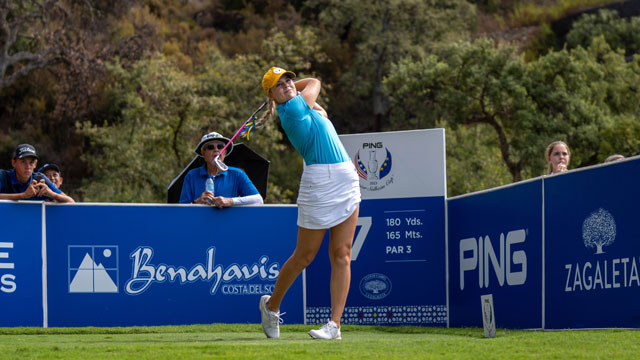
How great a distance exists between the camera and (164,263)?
8953 mm

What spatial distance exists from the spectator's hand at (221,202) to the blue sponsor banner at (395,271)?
115 centimetres

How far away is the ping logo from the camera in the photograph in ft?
26.6

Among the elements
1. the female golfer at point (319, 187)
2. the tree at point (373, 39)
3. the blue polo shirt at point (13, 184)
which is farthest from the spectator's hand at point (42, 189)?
the tree at point (373, 39)

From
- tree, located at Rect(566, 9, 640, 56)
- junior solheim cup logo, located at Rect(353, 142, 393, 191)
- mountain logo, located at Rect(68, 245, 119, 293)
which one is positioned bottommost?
mountain logo, located at Rect(68, 245, 119, 293)

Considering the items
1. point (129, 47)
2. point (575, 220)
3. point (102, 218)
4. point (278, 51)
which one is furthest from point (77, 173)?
point (575, 220)

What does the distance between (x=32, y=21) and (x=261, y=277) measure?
28.4m

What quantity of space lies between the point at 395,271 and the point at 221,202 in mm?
1965

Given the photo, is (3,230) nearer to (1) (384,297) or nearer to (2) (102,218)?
(2) (102,218)

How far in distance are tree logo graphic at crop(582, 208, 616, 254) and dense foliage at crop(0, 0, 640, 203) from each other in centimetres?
2421

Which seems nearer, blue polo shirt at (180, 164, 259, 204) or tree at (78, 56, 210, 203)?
blue polo shirt at (180, 164, 259, 204)

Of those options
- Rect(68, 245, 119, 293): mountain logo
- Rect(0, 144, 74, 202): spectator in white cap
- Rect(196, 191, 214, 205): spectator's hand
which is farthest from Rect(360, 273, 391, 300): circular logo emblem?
Rect(0, 144, 74, 202): spectator in white cap

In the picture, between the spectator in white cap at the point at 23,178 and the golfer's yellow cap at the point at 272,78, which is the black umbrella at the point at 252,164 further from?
the golfer's yellow cap at the point at 272,78

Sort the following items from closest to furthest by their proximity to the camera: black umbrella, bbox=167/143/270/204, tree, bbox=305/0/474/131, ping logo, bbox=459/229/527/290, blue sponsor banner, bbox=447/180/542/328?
blue sponsor banner, bbox=447/180/542/328
ping logo, bbox=459/229/527/290
black umbrella, bbox=167/143/270/204
tree, bbox=305/0/474/131

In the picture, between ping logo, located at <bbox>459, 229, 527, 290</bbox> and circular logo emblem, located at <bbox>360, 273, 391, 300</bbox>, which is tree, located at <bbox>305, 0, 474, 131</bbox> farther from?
ping logo, located at <bbox>459, 229, 527, 290</bbox>
